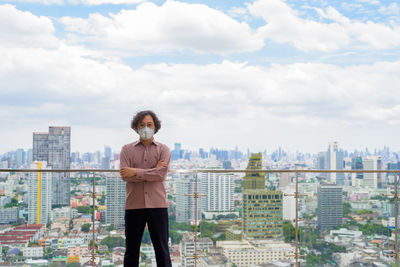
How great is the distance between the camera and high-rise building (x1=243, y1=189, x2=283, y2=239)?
395 centimetres

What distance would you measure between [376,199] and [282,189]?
3.40ft

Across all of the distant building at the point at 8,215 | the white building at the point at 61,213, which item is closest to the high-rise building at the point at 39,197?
the white building at the point at 61,213

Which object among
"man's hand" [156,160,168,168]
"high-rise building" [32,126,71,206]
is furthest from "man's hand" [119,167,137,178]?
"high-rise building" [32,126,71,206]

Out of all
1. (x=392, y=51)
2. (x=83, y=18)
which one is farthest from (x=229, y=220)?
(x=392, y=51)

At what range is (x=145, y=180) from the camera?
9.88 feet

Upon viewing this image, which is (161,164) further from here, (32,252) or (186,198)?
(32,252)

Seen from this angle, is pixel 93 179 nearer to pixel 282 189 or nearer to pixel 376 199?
pixel 282 189

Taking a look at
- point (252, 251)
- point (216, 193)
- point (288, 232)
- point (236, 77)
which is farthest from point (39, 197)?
point (236, 77)

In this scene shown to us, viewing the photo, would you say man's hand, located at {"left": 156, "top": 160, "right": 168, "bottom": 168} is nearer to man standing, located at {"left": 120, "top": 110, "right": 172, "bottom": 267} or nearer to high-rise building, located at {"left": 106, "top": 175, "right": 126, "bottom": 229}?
man standing, located at {"left": 120, "top": 110, "right": 172, "bottom": 267}

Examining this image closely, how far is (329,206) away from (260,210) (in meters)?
0.74

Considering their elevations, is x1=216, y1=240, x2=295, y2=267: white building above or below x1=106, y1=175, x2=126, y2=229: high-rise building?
below

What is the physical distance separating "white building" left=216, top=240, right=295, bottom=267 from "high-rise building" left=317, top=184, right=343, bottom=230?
1.64 ft

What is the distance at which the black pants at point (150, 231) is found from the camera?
309 cm

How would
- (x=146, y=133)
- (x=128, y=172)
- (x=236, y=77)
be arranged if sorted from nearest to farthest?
1. (x=128, y=172)
2. (x=146, y=133)
3. (x=236, y=77)
